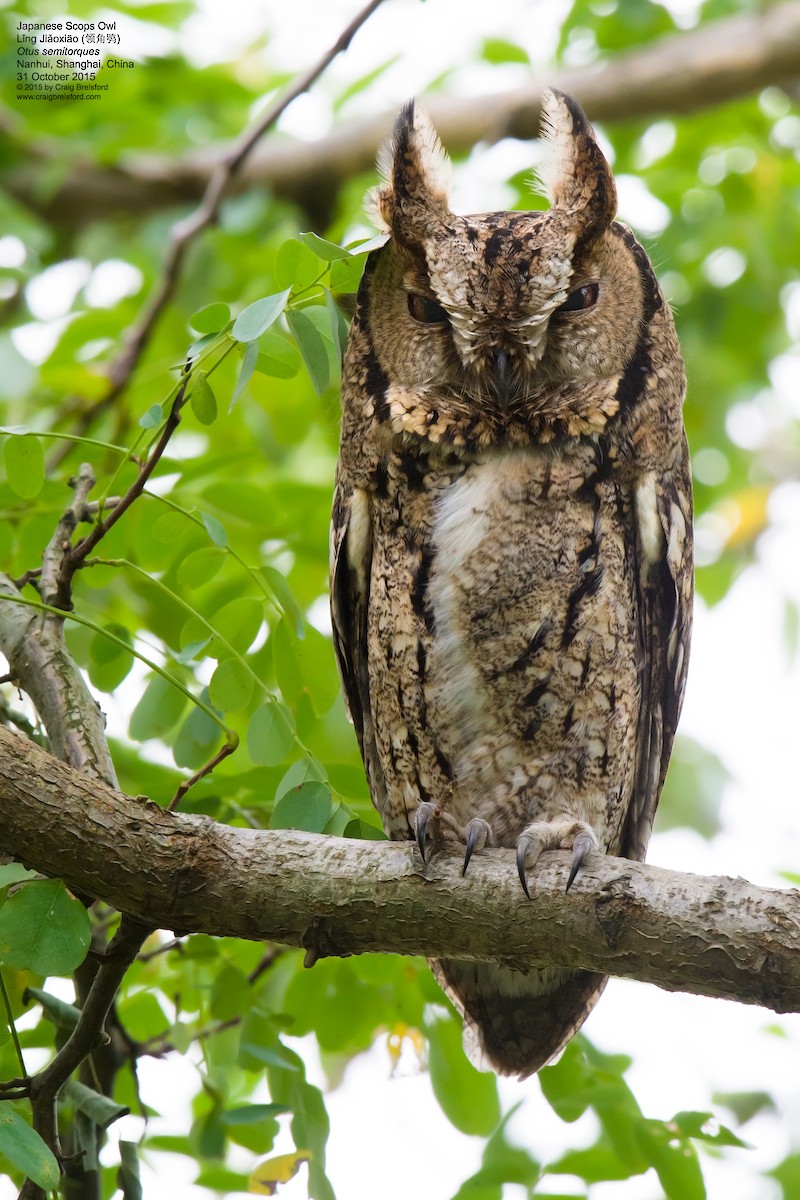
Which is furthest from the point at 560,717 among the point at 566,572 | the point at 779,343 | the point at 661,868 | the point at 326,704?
the point at 779,343

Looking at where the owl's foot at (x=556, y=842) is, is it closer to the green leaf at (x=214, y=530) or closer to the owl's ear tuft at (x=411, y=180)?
the green leaf at (x=214, y=530)

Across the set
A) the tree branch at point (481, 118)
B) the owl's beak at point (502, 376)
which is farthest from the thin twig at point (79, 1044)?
the tree branch at point (481, 118)

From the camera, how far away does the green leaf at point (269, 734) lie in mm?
2100

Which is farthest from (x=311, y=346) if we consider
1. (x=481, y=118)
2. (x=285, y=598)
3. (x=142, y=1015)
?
(x=481, y=118)

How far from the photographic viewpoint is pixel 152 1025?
2482mm

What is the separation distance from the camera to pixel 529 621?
251cm

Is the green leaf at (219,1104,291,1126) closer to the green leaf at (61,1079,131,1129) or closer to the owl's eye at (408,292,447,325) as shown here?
the green leaf at (61,1079,131,1129)

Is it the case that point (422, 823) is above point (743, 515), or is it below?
below

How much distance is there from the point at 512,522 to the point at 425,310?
48 centimetres

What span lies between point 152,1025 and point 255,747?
747 mm

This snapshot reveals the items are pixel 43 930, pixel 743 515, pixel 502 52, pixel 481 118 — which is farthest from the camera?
pixel 743 515

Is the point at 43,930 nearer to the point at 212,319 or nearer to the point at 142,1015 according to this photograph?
the point at 142,1015

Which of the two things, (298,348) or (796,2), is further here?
(796,2)

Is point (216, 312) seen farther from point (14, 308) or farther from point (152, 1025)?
point (14, 308)
